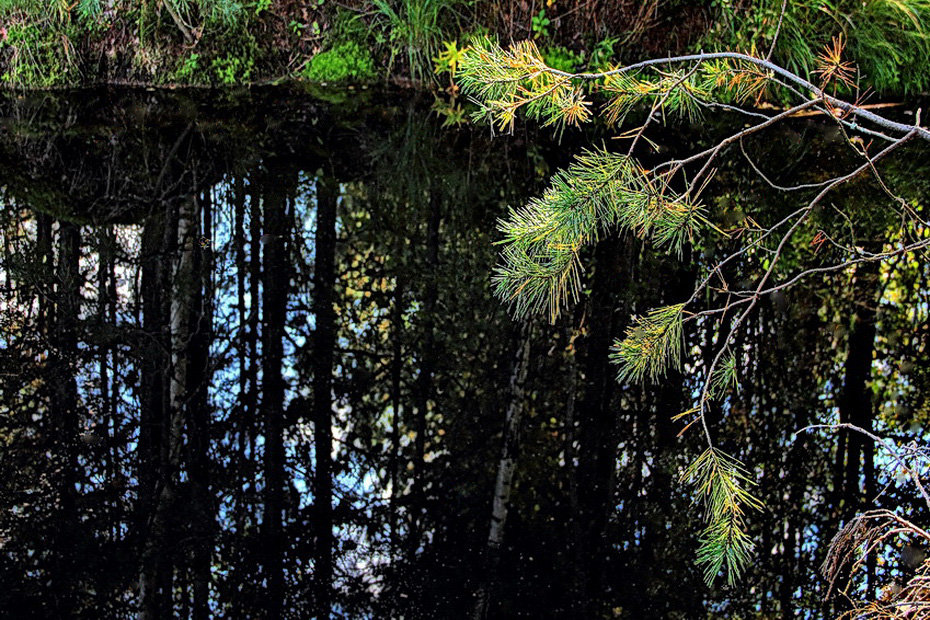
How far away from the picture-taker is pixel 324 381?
3.14m

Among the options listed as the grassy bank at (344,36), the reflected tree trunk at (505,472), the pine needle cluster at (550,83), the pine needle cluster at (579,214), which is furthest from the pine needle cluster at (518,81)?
the grassy bank at (344,36)

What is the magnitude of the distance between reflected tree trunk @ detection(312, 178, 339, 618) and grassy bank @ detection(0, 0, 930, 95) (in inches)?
88.9

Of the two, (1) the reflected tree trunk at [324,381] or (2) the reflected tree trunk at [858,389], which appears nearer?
(1) the reflected tree trunk at [324,381]

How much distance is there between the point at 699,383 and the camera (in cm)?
305

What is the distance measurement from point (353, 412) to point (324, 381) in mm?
217

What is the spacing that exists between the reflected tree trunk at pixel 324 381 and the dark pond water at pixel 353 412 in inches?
0.4

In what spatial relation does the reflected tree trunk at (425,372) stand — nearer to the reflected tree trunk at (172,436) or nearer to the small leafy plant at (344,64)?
the reflected tree trunk at (172,436)

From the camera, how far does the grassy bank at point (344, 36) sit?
582cm

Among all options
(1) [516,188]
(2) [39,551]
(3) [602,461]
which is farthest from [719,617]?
(1) [516,188]

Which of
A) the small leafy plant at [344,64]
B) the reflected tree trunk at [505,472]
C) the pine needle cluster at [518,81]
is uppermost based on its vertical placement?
the small leafy plant at [344,64]

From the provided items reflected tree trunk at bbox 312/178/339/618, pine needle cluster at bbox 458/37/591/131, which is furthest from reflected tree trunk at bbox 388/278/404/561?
pine needle cluster at bbox 458/37/591/131

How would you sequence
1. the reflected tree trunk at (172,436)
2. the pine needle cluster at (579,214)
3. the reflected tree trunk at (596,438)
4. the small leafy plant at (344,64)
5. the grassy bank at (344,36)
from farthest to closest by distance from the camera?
the small leafy plant at (344,64)
the grassy bank at (344,36)
the reflected tree trunk at (596,438)
the reflected tree trunk at (172,436)
the pine needle cluster at (579,214)

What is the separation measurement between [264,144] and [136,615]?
12.4 feet

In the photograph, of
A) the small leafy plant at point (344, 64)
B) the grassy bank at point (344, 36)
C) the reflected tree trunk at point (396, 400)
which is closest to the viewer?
the reflected tree trunk at point (396, 400)
